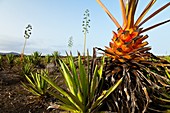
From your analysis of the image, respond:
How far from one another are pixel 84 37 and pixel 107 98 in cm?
1125

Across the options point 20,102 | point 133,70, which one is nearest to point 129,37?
point 133,70

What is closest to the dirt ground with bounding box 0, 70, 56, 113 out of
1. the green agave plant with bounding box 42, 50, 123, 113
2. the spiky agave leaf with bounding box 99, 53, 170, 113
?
the green agave plant with bounding box 42, 50, 123, 113

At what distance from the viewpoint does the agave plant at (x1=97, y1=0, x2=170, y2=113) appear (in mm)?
3043

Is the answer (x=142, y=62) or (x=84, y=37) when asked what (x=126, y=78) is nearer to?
(x=142, y=62)

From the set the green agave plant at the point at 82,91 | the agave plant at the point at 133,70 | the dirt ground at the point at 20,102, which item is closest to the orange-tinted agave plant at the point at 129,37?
the agave plant at the point at 133,70

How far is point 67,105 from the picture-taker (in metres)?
3.12

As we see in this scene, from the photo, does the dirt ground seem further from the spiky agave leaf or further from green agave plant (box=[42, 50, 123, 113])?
the spiky agave leaf

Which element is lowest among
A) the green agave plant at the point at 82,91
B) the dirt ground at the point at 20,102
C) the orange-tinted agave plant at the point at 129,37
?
the dirt ground at the point at 20,102

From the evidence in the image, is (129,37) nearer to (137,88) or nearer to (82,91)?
(137,88)

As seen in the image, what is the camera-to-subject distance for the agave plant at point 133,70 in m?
3.04

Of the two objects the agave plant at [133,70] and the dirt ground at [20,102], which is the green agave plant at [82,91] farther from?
the dirt ground at [20,102]

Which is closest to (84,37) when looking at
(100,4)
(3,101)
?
(3,101)

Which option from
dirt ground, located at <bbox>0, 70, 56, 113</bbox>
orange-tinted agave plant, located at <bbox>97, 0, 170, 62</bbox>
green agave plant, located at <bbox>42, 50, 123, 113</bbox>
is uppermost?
orange-tinted agave plant, located at <bbox>97, 0, 170, 62</bbox>

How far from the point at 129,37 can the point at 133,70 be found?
1.33 feet
